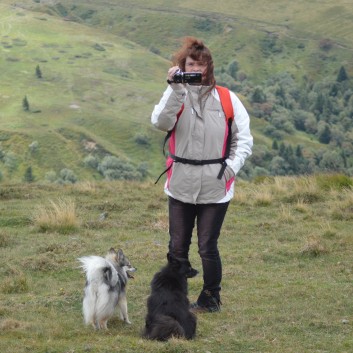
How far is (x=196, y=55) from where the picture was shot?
6957 millimetres

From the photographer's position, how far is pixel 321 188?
696 inches

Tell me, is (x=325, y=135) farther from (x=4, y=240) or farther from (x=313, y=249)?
(x=4, y=240)

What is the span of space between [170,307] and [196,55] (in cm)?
242

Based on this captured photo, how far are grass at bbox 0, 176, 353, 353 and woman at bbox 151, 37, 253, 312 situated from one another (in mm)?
1076

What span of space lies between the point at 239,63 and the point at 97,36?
39591 mm

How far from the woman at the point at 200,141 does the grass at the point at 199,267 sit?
3.53 feet

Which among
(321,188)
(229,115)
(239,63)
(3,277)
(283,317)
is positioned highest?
(229,115)

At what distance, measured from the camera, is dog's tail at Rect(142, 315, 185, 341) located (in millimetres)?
6582

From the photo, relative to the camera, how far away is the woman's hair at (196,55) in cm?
696

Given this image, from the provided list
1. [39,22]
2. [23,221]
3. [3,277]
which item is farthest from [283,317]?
[39,22]

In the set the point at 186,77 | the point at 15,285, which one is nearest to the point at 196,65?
the point at 186,77

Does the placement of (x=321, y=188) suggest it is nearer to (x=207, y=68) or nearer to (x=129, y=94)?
(x=207, y=68)

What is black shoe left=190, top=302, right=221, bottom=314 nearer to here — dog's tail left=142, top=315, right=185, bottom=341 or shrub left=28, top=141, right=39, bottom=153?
dog's tail left=142, top=315, right=185, bottom=341

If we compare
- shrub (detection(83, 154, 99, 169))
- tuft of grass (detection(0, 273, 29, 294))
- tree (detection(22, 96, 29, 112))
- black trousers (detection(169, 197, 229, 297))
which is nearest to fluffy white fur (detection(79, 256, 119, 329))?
black trousers (detection(169, 197, 229, 297))
